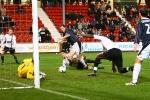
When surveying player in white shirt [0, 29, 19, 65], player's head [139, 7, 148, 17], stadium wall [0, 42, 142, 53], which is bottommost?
stadium wall [0, 42, 142, 53]

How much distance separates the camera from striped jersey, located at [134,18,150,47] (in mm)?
12617

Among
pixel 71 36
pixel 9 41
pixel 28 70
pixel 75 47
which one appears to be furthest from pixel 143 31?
pixel 9 41

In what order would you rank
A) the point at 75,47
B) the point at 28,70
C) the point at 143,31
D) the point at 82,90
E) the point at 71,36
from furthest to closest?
the point at 75,47, the point at 71,36, the point at 28,70, the point at 143,31, the point at 82,90

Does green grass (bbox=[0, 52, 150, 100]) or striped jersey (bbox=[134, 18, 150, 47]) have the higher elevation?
striped jersey (bbox=[134, 18, 150, 47])

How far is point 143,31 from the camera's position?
12.7 meters

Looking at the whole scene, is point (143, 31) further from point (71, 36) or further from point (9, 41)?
point (9, 41)

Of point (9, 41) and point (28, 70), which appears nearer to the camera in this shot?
point (28, 70)

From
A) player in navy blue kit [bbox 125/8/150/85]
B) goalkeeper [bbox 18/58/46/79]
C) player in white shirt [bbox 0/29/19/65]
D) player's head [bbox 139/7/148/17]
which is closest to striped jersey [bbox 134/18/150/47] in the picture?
player in navy blue kit [bbox 125/8/150/85]

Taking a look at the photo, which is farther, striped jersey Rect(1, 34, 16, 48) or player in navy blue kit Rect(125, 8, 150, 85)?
striped jersey Rect(1, 34, 16, 48)

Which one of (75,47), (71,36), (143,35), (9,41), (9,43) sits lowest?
(9,43)

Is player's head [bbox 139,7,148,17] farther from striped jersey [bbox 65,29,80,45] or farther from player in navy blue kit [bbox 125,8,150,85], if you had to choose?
striped jersey [bbox 65,29,80,45]

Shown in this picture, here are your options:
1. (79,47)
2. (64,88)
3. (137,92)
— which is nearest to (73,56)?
(79,47)

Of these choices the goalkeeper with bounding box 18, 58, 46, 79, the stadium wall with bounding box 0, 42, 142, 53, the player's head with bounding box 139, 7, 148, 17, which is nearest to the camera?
the player's head with bounding box 139, 7, 148, 17

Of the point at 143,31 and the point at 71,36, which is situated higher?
the point at 143,31
